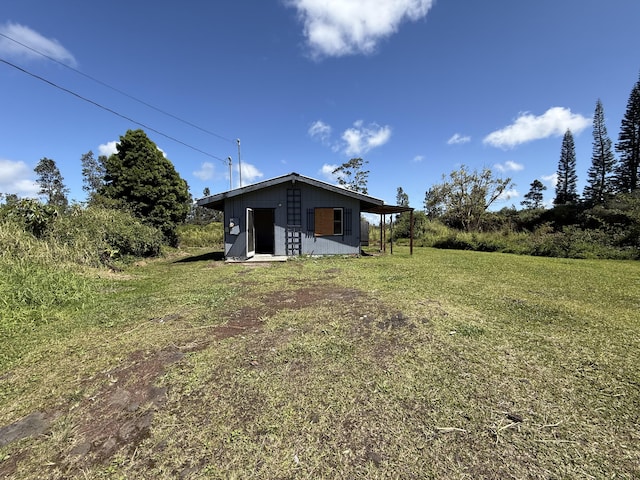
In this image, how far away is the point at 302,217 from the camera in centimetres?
1102

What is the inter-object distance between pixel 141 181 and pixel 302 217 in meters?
7.99

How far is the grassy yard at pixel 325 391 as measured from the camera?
1.60m

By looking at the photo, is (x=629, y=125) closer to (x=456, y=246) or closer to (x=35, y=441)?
(x=456, y=246)

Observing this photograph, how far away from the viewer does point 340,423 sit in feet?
6.22

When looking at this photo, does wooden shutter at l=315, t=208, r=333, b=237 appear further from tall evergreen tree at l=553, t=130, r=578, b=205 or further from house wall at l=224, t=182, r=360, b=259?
tall evergreen tree at l=553, t=130, r=578, b=205

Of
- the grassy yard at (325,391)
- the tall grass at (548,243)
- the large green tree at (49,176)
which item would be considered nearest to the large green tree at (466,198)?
the tall grass at (548,243)

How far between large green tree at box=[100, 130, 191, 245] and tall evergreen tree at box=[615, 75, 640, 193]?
42156 millimetres

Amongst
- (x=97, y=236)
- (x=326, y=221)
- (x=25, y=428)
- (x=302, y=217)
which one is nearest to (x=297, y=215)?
(x=302, y=217)

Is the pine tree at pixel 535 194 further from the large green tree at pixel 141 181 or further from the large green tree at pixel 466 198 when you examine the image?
the large green tree at pixel 141 181

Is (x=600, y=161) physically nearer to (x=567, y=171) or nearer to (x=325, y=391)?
(x=567, y=171)

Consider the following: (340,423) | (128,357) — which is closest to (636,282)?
(340,423)

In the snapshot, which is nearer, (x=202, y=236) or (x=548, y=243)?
(x=548, y=243)

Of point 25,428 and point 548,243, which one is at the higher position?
point 548,243

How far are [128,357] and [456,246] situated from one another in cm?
1718
